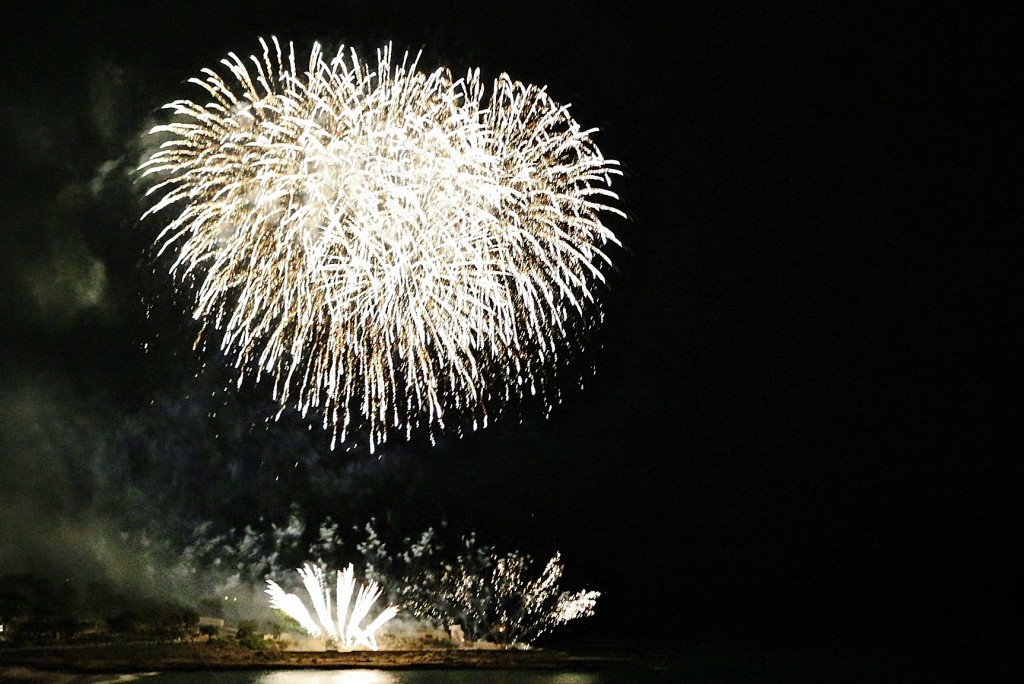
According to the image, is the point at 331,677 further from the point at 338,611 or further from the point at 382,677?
the point at 338,611

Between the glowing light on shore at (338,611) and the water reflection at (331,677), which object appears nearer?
the water reflection at (331,677)

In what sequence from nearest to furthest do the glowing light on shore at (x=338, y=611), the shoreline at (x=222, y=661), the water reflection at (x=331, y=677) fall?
the shoreline at (x=222, y=661) < the water reflection at (x=331, y=677) < the glowing light on shore at (x=338, y=611)

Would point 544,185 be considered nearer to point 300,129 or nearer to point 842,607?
point 300,129

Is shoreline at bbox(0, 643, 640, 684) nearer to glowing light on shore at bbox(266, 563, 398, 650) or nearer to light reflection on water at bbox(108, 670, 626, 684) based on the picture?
light reflection on water at bbox(108, 670, 626, 684)

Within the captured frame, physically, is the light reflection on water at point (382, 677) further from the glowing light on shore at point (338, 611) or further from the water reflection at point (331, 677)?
the glowing light on shore at point (338, 611)

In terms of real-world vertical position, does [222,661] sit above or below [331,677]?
above

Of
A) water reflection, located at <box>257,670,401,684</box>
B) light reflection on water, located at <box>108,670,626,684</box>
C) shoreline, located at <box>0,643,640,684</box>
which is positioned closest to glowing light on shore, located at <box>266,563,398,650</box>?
shoreline, located at <box>0,643,640,684</box>

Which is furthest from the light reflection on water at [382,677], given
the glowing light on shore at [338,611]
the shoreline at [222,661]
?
the glowing light on shore at [338,611]

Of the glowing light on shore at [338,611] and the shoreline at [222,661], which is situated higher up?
the glowing light on shore at [338,611]

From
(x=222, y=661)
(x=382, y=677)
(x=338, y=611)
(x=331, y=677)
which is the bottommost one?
(x=382, y=677)

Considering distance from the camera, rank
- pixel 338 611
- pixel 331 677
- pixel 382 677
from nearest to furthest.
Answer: pixel 331 677 → pixel 382 677 → pixel 338 611

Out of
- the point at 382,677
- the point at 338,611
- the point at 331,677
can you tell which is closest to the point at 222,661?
the point at 331,677
